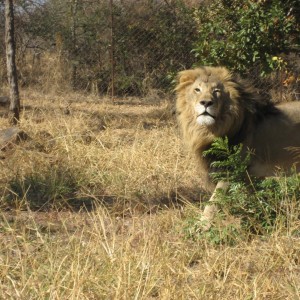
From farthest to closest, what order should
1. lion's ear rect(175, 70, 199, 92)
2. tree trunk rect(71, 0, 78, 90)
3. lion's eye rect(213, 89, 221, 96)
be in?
tree trunk rect(71, 0, 78, 90) < lion's ear rect(175, 70, 199, 92) < lion's eye rect(213, 89, 221, 96)

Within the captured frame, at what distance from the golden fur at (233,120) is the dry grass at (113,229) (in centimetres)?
54

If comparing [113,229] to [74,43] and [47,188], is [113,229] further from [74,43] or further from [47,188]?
[74,43]

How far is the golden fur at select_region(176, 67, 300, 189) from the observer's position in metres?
4.42

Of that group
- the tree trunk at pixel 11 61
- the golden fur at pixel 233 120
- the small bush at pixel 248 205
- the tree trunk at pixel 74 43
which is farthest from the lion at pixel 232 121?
the tree trunk at pixel 74 43

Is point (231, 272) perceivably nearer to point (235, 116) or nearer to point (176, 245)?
point (176, 245)

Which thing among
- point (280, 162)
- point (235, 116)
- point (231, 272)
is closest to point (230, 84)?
point (235, 116)

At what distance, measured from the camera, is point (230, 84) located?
14.8ft

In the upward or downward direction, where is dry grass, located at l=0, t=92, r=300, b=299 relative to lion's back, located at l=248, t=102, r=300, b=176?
downward

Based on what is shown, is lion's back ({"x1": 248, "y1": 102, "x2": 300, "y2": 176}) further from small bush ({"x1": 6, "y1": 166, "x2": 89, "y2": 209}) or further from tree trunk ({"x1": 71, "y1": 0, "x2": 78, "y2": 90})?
tree trunk ({"x1": 71, "y1": 0, "x2": 78, "y2": 90})

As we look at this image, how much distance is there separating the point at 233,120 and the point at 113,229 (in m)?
1.37

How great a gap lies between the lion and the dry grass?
1.76ft

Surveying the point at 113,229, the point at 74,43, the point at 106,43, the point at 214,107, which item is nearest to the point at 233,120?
the point at 214,107

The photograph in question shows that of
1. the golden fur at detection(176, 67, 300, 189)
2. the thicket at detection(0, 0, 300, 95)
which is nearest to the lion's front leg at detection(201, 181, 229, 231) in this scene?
the golden fur at detection(176, 67, 300, 189)

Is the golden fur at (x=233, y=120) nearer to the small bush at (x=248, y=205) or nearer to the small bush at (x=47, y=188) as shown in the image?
the small bush at (x=248, y=205)
